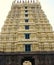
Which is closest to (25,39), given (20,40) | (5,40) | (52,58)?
(20,40)

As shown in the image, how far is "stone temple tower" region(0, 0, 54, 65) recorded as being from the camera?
42.2m

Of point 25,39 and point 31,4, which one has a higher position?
point 31,4

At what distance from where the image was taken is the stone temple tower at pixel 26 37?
138 feet

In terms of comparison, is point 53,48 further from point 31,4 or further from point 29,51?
point 31,4

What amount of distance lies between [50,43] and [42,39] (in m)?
1.90

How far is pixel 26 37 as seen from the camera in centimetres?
4781

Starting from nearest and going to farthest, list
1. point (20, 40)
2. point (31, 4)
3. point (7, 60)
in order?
point (7, 60) < point (20, 40) < point (31, 4)

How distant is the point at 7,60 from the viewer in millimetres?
42062

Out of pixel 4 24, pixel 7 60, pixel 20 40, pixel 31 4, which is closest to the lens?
pixel 7 60

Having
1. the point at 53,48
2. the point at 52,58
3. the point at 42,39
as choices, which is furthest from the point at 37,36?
Answer: the point at 52,58

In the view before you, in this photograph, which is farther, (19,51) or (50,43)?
(50,43)

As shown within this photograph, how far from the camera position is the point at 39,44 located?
46781 mm

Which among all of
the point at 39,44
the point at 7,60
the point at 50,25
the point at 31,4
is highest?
the point at 31,4

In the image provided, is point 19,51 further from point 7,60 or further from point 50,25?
point 50,25
